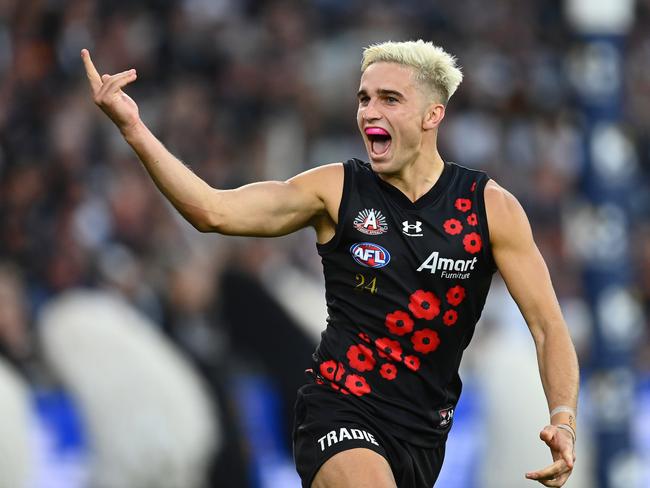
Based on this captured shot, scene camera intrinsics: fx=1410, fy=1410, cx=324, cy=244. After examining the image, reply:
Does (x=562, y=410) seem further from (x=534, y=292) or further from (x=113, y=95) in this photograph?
(x=113, y=95)

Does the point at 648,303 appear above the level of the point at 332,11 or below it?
below

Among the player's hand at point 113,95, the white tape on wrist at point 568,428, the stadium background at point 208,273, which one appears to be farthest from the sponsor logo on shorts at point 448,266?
the stadium background at point 208,273

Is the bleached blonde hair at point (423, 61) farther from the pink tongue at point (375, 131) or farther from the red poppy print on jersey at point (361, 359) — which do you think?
the red poppy print on jersey at point (361, 359)

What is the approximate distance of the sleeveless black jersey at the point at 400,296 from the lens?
231 inches

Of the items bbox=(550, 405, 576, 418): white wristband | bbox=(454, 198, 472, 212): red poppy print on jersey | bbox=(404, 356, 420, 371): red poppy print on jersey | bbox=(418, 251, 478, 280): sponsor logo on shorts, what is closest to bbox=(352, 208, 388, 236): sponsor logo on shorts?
bbox=(418, 251, 478, 280): sponsor logo on shorts

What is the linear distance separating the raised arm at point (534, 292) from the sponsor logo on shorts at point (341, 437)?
2.52 ft

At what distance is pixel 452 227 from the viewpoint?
5.95 m

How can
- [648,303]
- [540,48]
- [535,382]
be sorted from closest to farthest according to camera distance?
[535,382]
[648,303]
[540,48]

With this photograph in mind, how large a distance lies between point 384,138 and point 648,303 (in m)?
9.46

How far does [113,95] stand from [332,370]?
147cm

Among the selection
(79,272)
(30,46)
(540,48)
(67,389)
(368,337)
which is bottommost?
(368,337)

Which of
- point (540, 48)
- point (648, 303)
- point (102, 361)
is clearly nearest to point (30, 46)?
point (102, 361)

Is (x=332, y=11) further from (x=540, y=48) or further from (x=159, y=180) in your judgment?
(x=159, y=180)

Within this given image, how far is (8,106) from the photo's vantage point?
1125 cm
